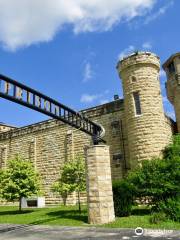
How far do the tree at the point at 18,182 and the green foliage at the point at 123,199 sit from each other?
32.8 feet

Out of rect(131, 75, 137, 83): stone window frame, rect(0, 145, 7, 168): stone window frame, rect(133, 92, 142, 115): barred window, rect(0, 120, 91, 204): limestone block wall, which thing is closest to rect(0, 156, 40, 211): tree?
rect(0, 120, 91, 204): limestone block wall

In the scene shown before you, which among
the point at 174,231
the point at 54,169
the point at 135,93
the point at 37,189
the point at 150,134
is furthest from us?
the point at 54,169

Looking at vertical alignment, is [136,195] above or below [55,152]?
below

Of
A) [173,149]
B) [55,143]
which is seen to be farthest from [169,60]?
[55,143]

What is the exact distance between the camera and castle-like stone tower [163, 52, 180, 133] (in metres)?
25.7

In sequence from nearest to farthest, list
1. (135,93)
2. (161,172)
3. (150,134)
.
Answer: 1. (161,172)
2. (150,134)
3. (135,93)

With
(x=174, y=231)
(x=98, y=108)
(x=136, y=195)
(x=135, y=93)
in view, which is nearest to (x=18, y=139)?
(x=98, y=108)

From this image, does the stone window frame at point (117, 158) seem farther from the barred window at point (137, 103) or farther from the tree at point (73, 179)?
the tree at point (73, 179)

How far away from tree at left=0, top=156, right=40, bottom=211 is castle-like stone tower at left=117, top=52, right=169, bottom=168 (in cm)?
886

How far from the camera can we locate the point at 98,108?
26.9m

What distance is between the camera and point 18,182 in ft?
78.7

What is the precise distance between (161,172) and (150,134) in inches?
228

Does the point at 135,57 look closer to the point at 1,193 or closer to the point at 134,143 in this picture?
the point at 134,143

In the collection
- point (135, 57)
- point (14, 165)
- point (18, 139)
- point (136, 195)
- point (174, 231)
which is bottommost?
point (174, 231)
